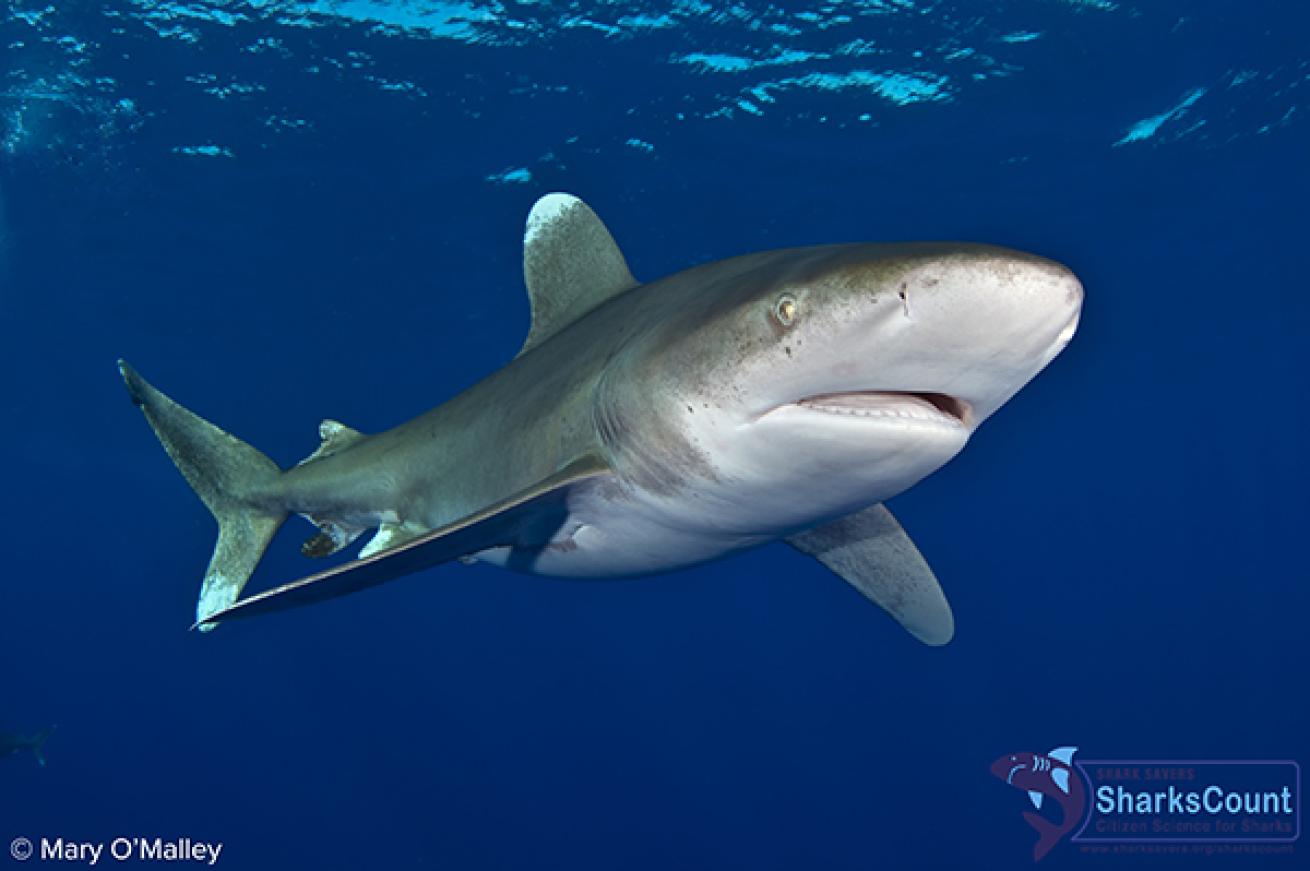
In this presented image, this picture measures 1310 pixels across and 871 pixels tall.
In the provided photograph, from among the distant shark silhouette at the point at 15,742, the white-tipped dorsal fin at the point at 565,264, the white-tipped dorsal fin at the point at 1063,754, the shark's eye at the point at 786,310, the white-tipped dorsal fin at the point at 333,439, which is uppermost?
the white-tipped dorsal fin at the point at 565,264

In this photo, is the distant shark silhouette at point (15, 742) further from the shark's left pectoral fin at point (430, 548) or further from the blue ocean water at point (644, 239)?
the shark's left pectoral fin at point (430, 548)

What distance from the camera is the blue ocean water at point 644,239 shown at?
13453 mm

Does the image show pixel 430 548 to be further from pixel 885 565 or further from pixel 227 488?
pixel 227 488

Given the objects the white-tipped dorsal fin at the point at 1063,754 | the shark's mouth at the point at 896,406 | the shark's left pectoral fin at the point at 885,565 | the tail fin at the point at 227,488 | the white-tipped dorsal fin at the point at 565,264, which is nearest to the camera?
the shark's mouth at the point at 896,406

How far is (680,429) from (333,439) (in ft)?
12.0

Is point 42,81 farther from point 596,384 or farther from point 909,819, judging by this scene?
point 909,819

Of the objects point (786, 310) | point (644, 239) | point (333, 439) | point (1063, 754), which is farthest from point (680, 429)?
point (644, 239)

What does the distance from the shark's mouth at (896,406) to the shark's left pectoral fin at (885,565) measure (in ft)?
8.17

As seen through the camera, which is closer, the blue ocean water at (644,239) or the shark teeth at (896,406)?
the shark teeth at (896,406)

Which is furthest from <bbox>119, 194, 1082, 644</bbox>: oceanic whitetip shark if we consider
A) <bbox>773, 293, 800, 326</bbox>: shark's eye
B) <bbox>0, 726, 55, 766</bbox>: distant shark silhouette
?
<bbox>0, 726, 55, 766</bbox>: distant shark silhouette

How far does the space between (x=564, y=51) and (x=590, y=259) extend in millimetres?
9588

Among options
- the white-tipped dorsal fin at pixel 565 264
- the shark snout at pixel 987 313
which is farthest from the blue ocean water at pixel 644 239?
the shark snout at pixel 987 313

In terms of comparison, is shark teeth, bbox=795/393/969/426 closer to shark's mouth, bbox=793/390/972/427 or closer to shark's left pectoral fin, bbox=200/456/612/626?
shark's mouth, bbox=793/390/972/427

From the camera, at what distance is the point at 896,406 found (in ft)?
8.11
